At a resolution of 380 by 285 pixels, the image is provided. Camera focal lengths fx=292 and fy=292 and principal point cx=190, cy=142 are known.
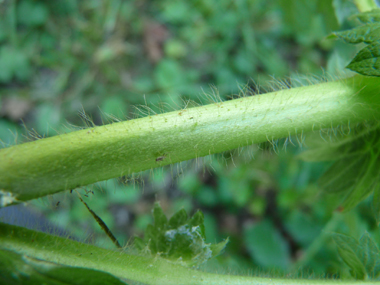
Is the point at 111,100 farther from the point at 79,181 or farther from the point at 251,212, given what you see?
the point at 79,181

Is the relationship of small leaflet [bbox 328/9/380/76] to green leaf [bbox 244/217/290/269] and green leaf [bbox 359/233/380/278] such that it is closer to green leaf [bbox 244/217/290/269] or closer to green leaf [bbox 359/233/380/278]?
green leaf [bbox 359/233/380/278]

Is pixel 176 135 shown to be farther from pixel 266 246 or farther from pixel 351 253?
pixel 266 246

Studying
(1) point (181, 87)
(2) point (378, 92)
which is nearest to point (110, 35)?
(1) point (181, 87)

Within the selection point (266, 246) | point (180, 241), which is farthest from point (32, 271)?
point (266, 246)

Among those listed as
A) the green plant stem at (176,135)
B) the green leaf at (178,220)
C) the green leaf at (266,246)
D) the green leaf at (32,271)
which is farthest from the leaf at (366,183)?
the green leaf at (266,246)

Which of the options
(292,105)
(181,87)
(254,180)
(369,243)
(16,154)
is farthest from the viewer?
(181,87)

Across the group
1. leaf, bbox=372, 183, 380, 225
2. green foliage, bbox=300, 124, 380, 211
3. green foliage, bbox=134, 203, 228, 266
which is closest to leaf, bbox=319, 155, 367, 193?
green foliage, bbox=300, 124, 380, 211
